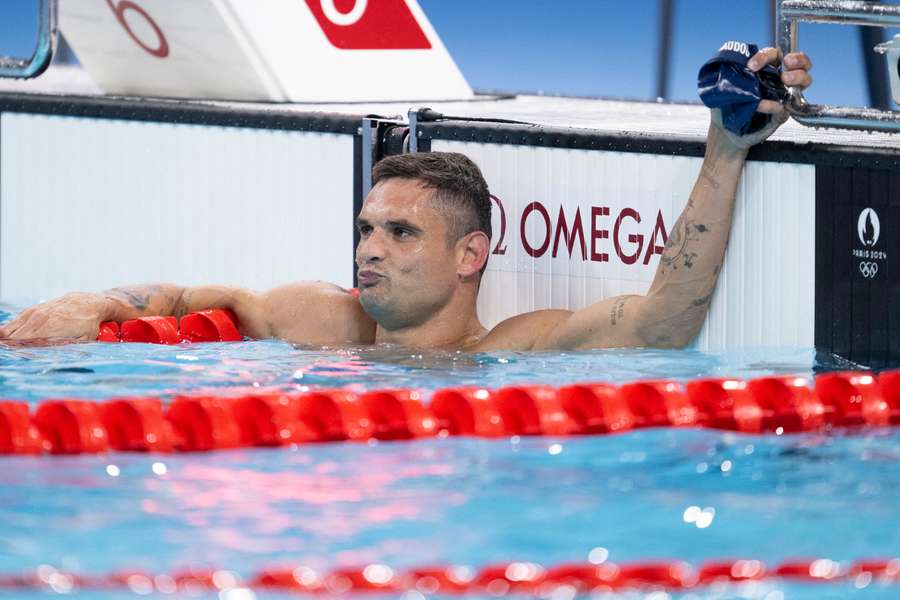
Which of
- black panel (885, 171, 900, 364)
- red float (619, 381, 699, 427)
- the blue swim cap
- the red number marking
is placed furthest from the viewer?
the red number marking

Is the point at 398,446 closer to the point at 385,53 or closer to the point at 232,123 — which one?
the point at 232,123

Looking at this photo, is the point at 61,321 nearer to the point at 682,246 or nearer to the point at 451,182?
the point at 451,182

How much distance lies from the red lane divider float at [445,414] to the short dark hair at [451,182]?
0.76 meters

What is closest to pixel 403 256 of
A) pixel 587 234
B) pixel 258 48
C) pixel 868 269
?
pixel 587 234

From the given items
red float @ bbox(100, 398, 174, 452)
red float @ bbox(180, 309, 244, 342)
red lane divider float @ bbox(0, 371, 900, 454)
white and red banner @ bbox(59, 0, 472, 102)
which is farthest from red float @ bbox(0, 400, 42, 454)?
white and red banner @ bbox(59, 0, 472, 102)

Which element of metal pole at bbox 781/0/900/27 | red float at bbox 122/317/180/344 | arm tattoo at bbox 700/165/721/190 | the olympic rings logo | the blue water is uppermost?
metal pole at bbox 781/0/900/27

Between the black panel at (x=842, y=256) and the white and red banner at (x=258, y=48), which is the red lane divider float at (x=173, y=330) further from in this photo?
the black panel at (x=842, y=256)

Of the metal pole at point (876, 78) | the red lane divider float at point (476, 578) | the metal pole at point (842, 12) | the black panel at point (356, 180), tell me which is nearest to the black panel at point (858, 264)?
the metal pole at point (842, 12)

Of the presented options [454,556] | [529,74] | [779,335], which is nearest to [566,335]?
[779,335]

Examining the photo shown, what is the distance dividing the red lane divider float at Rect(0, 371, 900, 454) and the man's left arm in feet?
1.37

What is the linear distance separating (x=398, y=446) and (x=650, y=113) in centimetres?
257

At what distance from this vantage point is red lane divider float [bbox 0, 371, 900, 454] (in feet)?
10.2

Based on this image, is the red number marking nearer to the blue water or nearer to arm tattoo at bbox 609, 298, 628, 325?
the blue water

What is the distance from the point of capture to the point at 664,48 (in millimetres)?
8812
